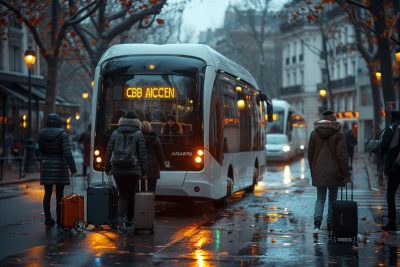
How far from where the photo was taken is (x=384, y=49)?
27.7 meters

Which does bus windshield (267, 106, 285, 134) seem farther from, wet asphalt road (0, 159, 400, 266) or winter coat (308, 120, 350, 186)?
winter coat (308, 120, 350, 186)

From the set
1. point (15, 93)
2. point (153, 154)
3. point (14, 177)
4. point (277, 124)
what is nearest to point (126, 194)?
point (153, 154)

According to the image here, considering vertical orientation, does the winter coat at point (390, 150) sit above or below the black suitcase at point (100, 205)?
above

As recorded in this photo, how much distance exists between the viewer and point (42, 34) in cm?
5159

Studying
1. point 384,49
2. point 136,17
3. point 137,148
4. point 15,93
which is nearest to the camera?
point 137,148

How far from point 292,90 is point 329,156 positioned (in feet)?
289

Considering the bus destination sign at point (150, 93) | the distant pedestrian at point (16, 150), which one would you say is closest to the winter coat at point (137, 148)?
the bus destination sign at point (150, 93)

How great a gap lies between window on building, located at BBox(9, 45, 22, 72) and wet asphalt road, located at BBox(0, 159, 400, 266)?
27397mm

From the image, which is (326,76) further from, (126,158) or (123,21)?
(126,158)

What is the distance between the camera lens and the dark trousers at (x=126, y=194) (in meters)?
13.4

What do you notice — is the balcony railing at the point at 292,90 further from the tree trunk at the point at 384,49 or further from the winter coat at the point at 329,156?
the winter coat at the point at 329,156

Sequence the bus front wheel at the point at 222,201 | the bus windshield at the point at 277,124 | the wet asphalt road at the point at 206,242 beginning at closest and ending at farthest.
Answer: the wet asphalt road at the point at 206,242 → the bus front wheel at the point at 222,201 → the bus windshield at the point at 277,124

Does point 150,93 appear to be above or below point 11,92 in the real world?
below

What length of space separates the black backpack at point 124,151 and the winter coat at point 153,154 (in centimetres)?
118
